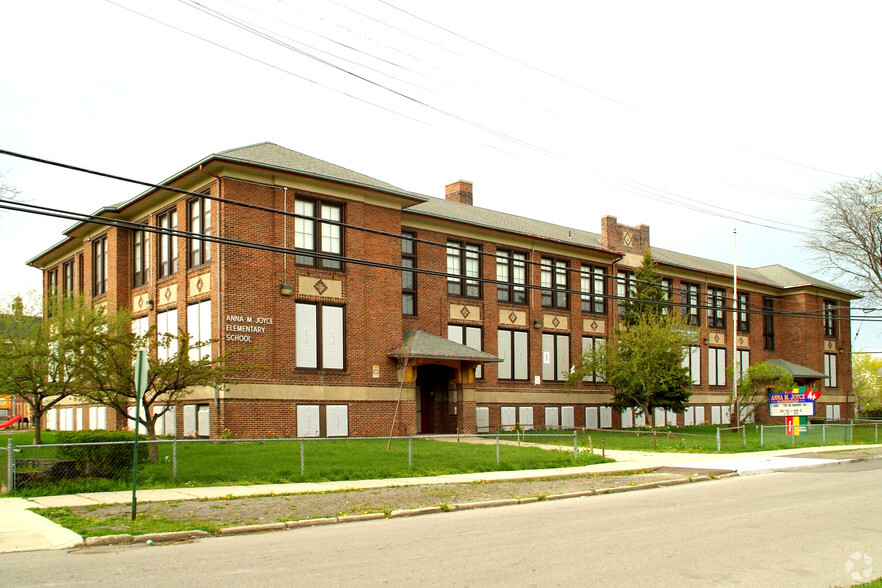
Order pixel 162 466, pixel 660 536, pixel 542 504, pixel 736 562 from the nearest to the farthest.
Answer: pixel 736 562, pixel 660 536, pixel 542 504, pixel 162 466

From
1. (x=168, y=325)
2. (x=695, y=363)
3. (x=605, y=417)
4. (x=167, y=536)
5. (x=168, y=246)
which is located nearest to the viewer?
(x=167, y=536)

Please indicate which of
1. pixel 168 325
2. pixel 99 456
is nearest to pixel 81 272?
→ pixel 168 325

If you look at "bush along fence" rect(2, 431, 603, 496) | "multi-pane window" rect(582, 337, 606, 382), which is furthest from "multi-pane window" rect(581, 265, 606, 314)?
"bush along fence" rect(2, 431, 603, 496)

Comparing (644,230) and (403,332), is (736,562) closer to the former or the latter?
(403,332)

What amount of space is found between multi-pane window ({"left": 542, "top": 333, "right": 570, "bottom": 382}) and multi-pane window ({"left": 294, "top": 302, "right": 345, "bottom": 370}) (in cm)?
1425

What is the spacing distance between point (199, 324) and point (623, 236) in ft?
87.9

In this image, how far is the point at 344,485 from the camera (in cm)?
1836

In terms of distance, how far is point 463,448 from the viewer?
2683cm

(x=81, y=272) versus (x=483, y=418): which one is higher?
(x=81, y=272)

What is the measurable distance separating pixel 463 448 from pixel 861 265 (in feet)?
124

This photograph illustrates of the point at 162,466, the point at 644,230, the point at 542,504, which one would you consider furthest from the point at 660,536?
the point at 644,230

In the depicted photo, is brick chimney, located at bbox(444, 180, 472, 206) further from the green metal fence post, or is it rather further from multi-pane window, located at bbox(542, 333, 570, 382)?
the green metal fence post

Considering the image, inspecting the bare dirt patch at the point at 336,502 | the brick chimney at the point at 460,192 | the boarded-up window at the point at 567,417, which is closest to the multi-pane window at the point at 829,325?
the boarded-up window at the point at 567,417

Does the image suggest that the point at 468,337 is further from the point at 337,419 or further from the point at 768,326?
the point at 768,326
